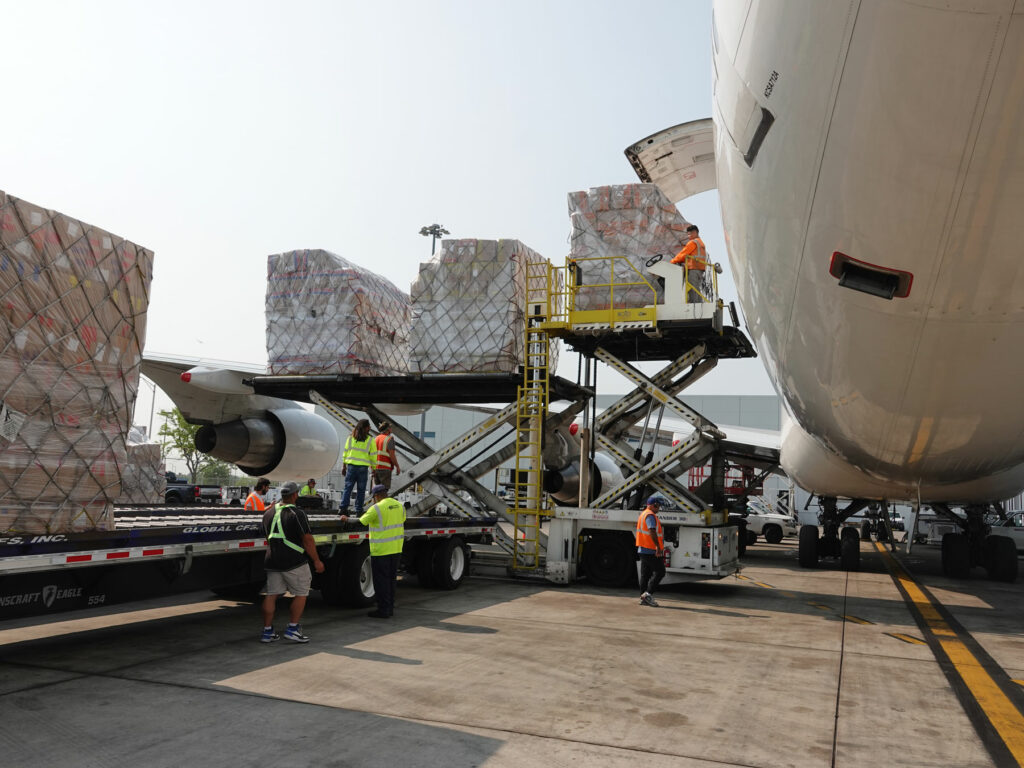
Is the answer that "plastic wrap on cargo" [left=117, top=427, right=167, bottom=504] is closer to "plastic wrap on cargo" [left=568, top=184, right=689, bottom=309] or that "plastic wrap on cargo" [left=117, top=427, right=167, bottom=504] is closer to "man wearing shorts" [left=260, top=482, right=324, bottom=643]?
"plastic wrap on cargo" [left=568, top=184, right=689, bottom=309]

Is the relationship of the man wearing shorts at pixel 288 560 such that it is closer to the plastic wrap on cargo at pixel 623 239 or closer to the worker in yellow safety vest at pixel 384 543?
the worker in yellow safety vest at pixel 384 543

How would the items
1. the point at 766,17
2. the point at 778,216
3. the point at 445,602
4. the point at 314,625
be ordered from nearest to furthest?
the point at 766,17, the point at 778,216, the point at 314,625, the point at 445,602

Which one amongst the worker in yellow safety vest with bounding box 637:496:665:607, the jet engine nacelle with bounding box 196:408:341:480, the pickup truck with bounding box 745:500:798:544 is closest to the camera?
the worker in yellow safety vest with bounding box 637:496:665:607

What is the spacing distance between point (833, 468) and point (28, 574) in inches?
432

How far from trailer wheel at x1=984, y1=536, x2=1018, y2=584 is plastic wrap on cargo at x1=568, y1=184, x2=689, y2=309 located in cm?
884

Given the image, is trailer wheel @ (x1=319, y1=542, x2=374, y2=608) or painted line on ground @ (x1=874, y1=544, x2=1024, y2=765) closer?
painted line on ground @ (x1=874, y1=544, x2=1024, y2=765)

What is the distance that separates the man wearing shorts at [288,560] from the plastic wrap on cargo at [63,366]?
148 centimetres

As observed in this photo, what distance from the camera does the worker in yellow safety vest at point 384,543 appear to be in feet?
30.5

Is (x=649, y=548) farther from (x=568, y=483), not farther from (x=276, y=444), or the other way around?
(x=276, y=444)

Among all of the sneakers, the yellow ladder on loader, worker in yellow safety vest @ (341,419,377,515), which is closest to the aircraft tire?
the yellow ladder on loader

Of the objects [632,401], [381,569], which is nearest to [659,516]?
[632,401]

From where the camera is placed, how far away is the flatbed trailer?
5.98m

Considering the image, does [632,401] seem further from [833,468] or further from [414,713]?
[414,713]

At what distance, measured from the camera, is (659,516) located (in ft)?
42.0
